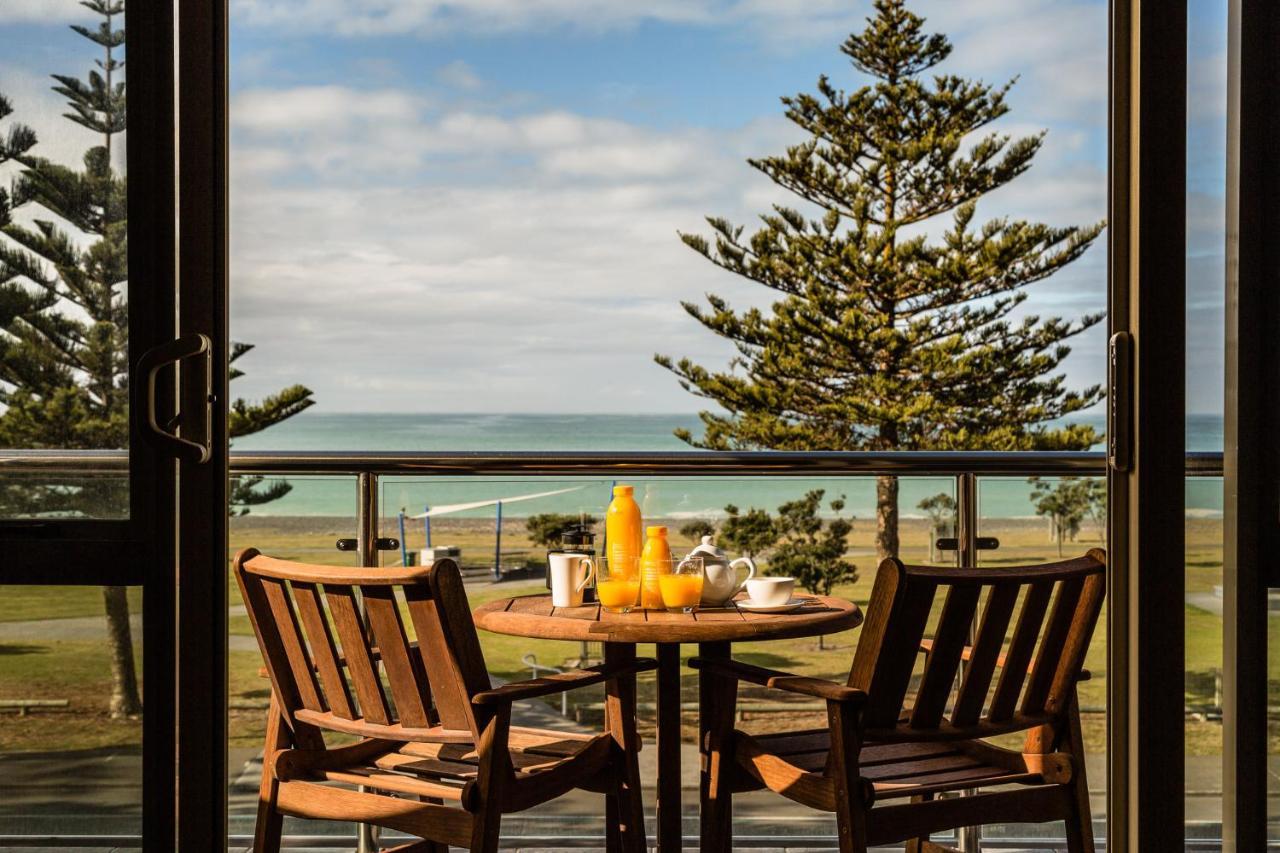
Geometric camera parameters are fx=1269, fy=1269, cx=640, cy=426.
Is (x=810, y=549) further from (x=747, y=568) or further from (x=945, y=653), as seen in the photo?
(x=945, y=653)

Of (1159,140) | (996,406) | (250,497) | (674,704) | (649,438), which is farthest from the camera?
(649,438)

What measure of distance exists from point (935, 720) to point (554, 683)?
0.69 m

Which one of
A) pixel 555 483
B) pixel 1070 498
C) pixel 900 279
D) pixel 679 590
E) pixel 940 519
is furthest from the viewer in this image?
pixel 900 279

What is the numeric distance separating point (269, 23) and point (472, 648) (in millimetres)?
25681

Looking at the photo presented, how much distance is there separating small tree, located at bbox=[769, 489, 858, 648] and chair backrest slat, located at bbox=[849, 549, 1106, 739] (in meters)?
9.34

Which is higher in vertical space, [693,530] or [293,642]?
[293,642]

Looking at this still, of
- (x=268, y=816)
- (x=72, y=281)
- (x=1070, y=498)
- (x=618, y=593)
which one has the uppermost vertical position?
(x=72, y=281)

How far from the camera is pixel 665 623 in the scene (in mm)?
2428

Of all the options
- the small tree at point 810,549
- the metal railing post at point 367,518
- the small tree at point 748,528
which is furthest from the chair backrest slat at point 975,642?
the small tree at point 748,528

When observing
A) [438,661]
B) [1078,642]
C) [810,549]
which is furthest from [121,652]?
[810,549]

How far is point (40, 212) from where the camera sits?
6.25ft

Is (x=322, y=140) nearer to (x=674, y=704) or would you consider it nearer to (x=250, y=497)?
(x=250, y=497)

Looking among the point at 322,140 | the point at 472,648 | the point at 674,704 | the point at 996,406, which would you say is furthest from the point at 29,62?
the point at 322,140

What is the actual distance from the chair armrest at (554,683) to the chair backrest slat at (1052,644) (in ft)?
2.36
